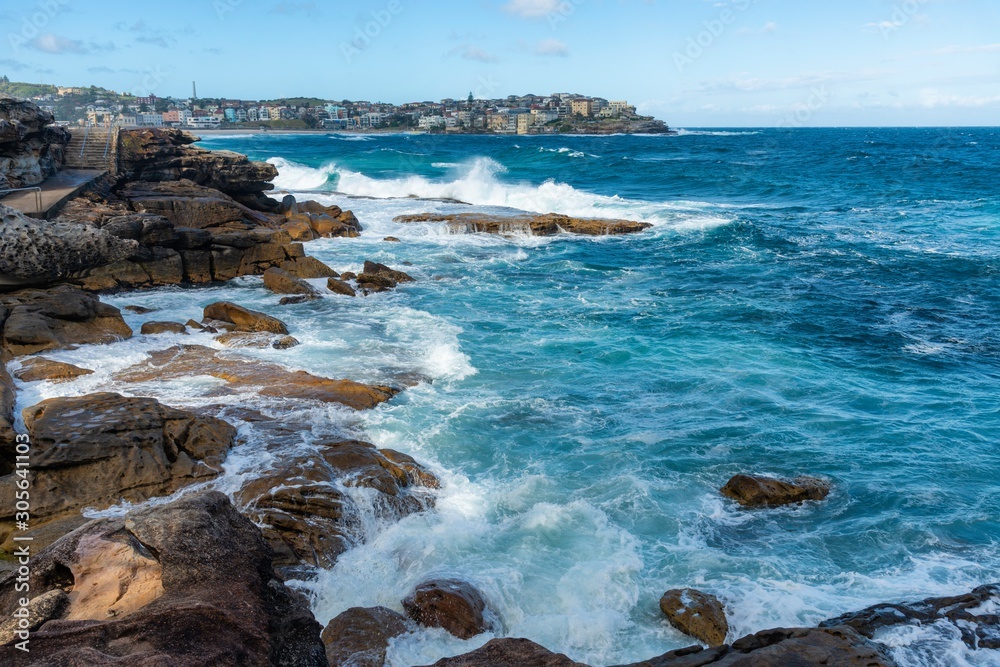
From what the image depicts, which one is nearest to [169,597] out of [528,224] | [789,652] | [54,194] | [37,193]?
[789,652]

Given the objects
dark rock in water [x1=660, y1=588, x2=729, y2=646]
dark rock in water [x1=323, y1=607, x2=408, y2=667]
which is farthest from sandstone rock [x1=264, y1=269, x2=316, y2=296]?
dark rock in water [x1=660, y1=588, x2=729, y2=646]

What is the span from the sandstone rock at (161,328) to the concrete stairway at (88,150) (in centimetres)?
1300

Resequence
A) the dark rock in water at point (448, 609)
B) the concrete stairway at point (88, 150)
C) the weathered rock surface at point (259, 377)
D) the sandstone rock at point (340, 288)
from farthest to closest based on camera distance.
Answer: the concrete stairway at point (88, 150)
the sandstone rock at point (340, 288)
the weathered rock surface at point (259, 377)
the dark rock in water at point (448, 609)

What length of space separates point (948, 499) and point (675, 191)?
124ft

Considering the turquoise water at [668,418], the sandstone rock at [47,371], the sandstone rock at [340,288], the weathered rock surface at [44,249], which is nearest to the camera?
the turquoise water at [668,418]

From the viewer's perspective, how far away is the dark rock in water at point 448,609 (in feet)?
22.7

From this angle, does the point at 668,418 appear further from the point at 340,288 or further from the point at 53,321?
the point at 53,321

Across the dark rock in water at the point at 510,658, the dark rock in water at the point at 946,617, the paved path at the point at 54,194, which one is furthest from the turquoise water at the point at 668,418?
the paved path at the point at 54,194

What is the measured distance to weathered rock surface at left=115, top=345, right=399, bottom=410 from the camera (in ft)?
38.2

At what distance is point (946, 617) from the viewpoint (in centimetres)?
688

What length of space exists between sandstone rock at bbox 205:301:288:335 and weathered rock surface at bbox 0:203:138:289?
2669 mm

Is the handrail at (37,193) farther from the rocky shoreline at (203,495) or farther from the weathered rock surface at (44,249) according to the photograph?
the weathered rock surface at (44,249)

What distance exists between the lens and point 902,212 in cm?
3584

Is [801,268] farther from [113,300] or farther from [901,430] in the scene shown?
[113,300]
